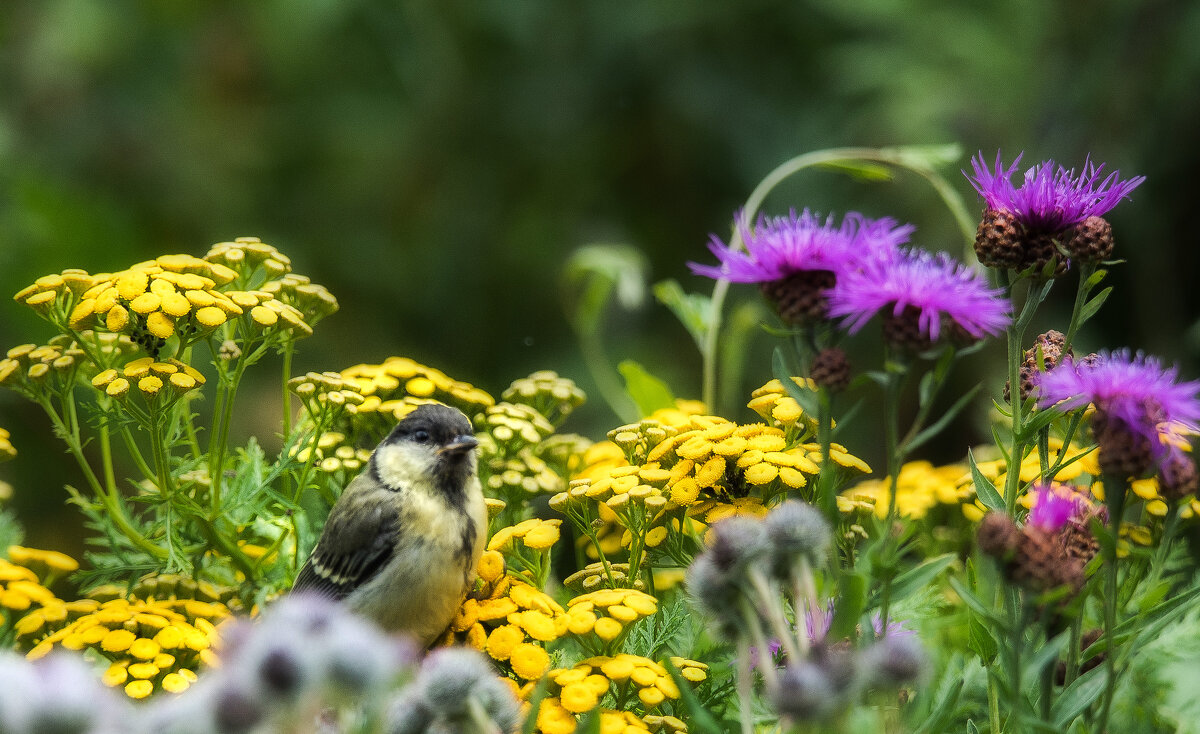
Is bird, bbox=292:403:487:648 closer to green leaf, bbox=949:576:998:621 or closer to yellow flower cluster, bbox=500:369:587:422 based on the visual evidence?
yellow flower cluster, bbox=500:369:587:422

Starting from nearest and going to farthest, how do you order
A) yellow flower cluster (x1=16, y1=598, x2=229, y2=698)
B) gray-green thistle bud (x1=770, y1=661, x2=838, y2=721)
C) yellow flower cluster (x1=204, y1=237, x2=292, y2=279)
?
gray-green thistle bud (x1=770, y1=661, x2=838, y2=721) < yellow flower cluster (x1=16, y1=598, x2=229, y2=698) < yellow flower cluster (x1=204, y1=237, x2=292, y2=279)

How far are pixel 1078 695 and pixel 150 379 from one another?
1.17 m

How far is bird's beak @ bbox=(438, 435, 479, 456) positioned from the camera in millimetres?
1605

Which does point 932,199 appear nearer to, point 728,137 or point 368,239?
point 728,137

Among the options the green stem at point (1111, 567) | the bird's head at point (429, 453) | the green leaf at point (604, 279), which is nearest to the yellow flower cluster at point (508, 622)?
the bird's head at point (429, 453)

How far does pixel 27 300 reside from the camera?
145cm

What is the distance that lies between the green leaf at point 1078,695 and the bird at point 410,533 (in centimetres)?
82

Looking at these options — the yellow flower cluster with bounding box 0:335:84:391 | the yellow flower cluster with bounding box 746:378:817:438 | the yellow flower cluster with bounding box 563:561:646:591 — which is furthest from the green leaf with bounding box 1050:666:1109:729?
the yellow flower cluster with bounding box 0:335:84:391

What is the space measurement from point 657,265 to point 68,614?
11.6ft

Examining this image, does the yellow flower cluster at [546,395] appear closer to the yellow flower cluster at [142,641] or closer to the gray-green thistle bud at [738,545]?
the yellow flower cluster at [142,641]

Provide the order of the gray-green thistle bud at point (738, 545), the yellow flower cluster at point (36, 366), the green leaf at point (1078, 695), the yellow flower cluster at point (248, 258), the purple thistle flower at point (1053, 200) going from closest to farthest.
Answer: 1. the gray-green thistle bud at point (738, 545)
2. the green leaf at point (1078, 695)
3. the purple thistle flower at point (1053, 200)
4. the yellow flower cluster at point (36, 366)
5. the yellow flower cluster at point (248, 258)

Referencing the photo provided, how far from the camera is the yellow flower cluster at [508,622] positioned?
4.07ft

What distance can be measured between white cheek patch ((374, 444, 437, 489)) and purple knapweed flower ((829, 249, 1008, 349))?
2.68ft

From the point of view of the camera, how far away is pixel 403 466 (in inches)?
65.6
